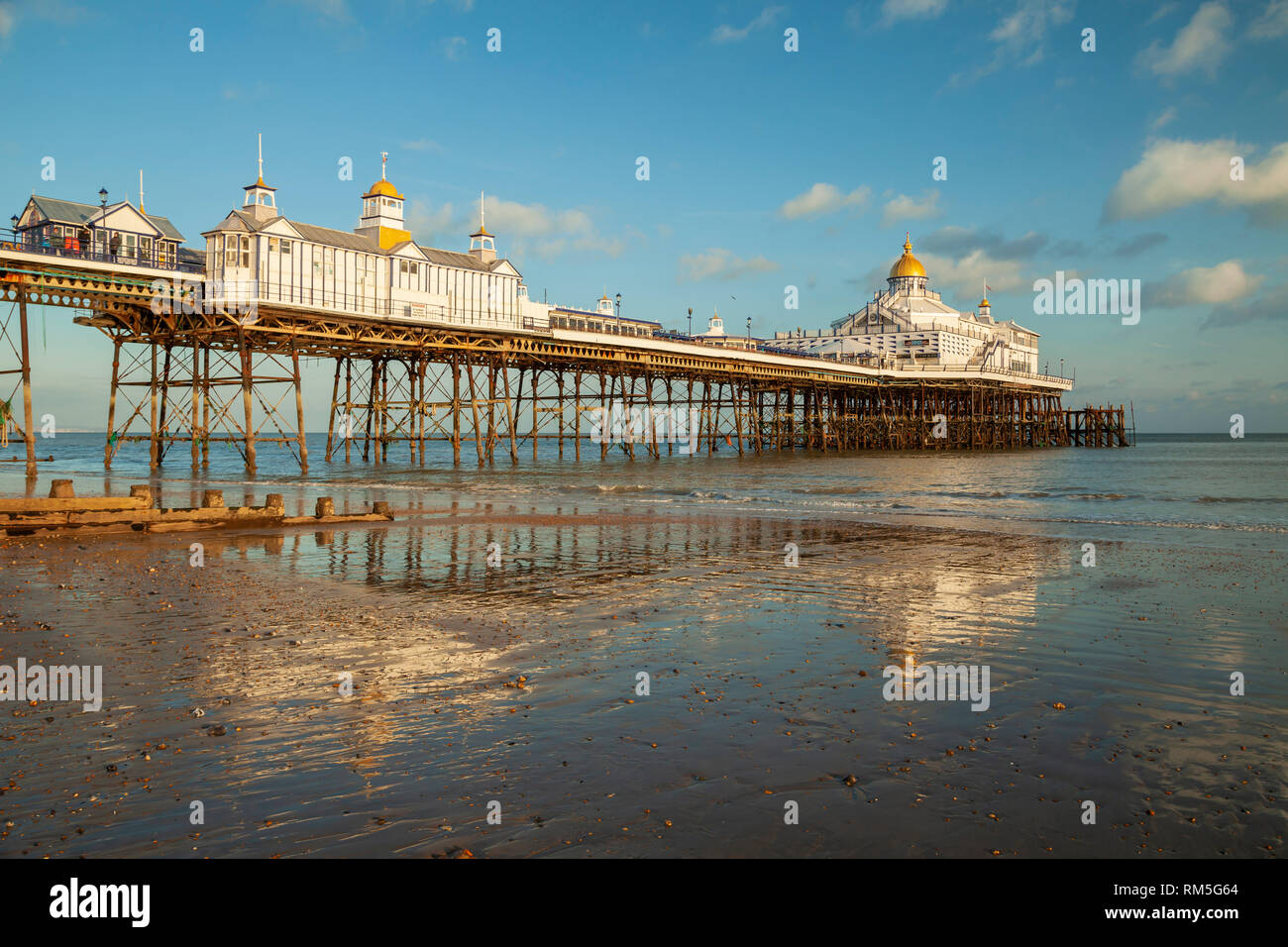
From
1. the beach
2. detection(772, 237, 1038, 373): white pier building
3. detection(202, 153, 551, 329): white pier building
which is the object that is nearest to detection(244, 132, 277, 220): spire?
detection(202, 153, 551, 329): white pier building

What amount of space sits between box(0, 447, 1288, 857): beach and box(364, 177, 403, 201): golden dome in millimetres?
40414

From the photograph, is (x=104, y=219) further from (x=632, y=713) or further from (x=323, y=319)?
(x=632, y=713)

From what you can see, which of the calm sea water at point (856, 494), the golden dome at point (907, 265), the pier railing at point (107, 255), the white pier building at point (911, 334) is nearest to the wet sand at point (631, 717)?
the calm sea water at point (856, 494)

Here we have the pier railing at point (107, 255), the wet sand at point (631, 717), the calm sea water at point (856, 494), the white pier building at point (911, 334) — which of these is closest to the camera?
the wet sand at point (631, 717)

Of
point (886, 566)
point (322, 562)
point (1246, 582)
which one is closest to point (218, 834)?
point (322, 562)

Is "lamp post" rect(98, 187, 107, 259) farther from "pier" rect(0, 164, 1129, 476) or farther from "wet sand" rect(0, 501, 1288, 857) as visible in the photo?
"wet sand" rect(0, 501, 1288, 857)

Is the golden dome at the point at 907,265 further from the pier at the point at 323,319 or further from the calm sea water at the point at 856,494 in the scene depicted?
the calm sea water at the point at 856,494

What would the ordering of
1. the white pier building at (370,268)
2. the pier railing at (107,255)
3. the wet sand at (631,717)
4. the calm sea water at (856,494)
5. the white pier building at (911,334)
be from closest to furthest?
the wet sand at (631,717) < the calm sea water at (856,494) < the pier railing at (107,255) < the white pier building at (370,268) < the white pier building at (911,334)

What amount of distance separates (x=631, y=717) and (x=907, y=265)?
13339cm

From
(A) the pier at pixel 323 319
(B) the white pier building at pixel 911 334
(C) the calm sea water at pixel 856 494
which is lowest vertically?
(C) the calm sea water at pixel 856 494

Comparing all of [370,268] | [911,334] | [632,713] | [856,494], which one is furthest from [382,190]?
[911,334]

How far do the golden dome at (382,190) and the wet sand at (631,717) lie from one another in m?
41.7

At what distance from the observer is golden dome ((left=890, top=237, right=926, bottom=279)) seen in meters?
130

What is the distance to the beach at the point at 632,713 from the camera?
514 centimetres
